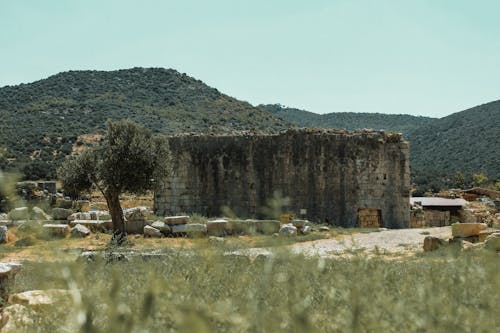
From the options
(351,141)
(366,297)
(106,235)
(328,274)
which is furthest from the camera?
(351,141)

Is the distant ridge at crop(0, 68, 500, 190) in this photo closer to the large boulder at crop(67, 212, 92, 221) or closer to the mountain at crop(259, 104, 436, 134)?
the mountain at crop(259, 104, 436, 134)

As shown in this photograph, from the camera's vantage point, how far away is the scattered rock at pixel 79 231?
15914 mm

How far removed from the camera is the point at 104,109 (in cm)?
5472

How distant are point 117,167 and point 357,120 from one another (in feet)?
235

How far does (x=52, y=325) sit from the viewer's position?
154 inches

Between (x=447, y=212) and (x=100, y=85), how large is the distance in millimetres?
45957

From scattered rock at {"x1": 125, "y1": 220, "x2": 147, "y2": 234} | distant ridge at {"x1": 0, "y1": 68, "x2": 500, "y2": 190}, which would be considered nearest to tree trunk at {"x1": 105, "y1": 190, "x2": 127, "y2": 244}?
scattered rock at {"x1": 125, "y1": 220, "x2": 147, "y2": 234}

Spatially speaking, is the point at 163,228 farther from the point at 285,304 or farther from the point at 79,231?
the point at 285,304

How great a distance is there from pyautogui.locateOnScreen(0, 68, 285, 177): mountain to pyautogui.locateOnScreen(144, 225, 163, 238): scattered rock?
21.6 meters

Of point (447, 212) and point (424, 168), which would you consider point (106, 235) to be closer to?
point (447, 212)

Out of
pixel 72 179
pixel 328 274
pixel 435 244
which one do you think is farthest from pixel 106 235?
pixel 328 274

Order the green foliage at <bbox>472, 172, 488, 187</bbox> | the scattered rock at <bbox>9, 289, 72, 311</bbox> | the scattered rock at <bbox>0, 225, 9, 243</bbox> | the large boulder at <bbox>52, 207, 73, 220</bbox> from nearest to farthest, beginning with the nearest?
the scattered rock at <bbox>9, 289, 72, 311</bbox> → the scattered rock at <bbox>0, 225, 9, 243</bbox> → the large boulder at <bbox>52, 207, 73, 220</bbox> → the green foliage at <bbox>472, 172, 488, 187</bbox>

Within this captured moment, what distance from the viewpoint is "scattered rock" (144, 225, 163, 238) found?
630 inches

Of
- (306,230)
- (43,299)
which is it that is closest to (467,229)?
(306,230)
